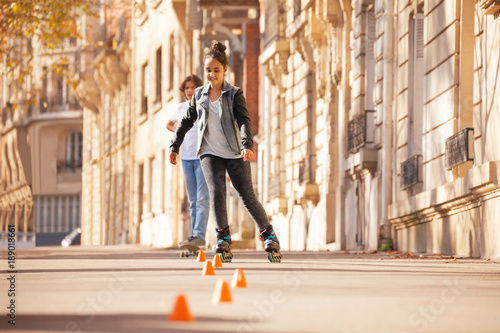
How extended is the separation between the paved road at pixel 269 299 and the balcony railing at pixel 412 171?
242 inches

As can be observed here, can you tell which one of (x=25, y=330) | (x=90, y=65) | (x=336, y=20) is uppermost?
Result: (x=90, y=65)

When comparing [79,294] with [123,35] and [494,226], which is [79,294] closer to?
[494,226]

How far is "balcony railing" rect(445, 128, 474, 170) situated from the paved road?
3.52 meters

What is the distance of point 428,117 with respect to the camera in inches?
695

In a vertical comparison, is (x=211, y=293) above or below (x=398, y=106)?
below

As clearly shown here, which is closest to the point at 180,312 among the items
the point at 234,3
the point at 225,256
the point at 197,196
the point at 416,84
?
the point at 225,256

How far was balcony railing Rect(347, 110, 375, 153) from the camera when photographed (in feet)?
69.3

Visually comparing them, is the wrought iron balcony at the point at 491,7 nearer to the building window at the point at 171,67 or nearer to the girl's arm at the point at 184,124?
the girl's arm at the point at 184,124

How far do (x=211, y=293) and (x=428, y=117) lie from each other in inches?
385

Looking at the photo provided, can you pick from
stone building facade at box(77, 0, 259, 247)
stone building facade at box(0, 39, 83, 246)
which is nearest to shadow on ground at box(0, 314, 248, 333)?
stone building facade at box(77, 0, 259, 247)

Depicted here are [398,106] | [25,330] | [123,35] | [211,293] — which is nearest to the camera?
[25,330]

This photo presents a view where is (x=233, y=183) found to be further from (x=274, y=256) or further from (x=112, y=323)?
(x=112, y=323)

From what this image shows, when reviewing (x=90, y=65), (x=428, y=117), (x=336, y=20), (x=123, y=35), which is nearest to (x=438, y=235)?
(x=428, y=117)

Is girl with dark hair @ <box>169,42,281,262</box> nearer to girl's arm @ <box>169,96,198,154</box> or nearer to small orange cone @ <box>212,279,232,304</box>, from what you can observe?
girl's arm @ <box>169,96,198,154</box>
